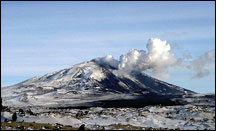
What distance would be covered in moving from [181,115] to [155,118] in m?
14.0

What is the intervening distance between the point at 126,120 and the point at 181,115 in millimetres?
23534

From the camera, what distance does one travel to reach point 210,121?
93188 millimetres

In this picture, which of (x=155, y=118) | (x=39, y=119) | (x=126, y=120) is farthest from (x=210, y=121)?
(x=39, y=119)
